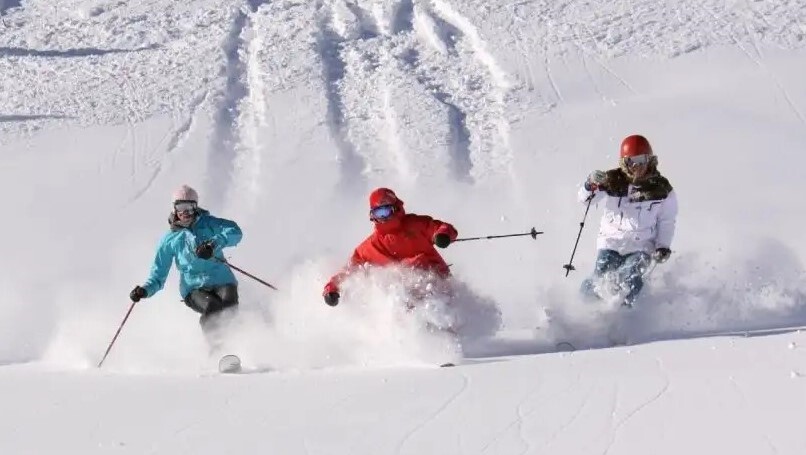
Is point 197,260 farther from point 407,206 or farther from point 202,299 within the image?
point 407,206

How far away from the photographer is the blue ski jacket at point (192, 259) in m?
8.35

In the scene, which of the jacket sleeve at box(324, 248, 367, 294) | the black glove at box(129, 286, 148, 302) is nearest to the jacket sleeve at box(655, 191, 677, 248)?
the jacket sleeve at box(324, 248, 367, 294)

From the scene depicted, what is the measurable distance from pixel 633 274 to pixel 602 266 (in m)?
0.39

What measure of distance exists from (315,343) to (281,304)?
2.90 feet

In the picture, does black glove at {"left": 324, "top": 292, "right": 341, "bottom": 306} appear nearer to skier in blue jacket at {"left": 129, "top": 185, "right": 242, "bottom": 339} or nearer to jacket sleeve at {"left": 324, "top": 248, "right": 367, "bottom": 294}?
jacket sleeve at {"left": 324, "top": 248, "right": 367, "bottom": 294}

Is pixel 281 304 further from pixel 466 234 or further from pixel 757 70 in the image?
pixel 757 70

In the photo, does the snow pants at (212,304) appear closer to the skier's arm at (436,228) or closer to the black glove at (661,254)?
the skier's arm at (436,228)

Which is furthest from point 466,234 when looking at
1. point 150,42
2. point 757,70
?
point 150,42

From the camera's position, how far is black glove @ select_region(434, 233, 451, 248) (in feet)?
24.7

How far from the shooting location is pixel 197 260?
844cm

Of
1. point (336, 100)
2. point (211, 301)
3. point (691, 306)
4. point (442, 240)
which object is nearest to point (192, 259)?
point (211, 301)

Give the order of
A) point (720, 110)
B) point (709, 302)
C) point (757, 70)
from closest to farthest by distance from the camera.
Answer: point (709, 302), point (720, 110), point (757, 70)

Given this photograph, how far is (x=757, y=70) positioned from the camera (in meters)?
14.8

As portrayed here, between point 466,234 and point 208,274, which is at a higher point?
point 208,274
